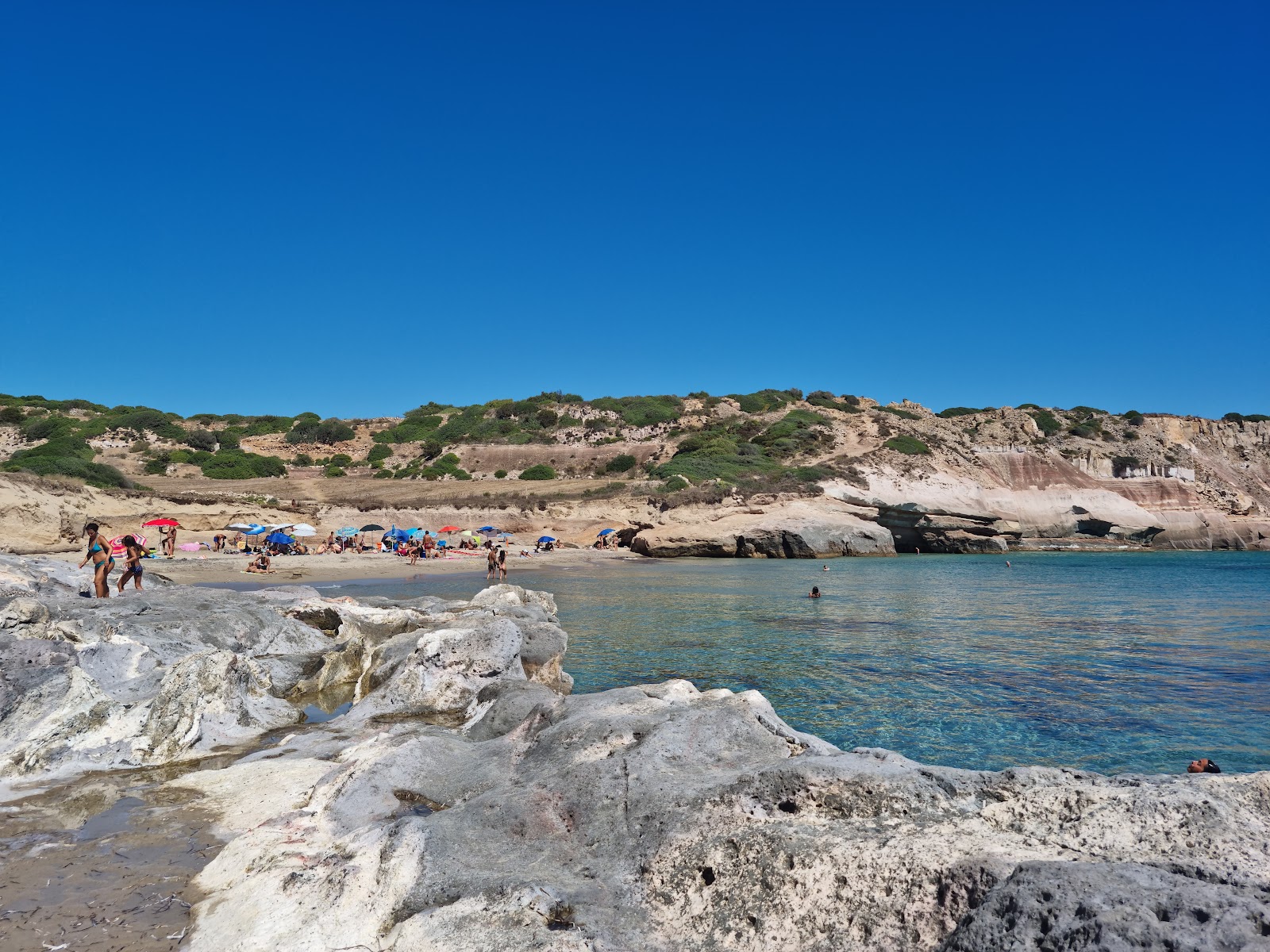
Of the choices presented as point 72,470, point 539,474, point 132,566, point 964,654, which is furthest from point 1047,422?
point 72,470

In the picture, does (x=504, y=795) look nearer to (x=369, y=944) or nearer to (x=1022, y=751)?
(x=369, y=944)

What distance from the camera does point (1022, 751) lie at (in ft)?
26.0

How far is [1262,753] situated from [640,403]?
70.3 m

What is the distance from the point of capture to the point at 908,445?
49.2 meters

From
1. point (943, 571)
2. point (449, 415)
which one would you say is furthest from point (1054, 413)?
point (449, 415)

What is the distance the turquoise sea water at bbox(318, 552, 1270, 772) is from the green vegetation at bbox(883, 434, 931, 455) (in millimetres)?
20743

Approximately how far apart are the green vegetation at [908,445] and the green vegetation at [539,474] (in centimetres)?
2324

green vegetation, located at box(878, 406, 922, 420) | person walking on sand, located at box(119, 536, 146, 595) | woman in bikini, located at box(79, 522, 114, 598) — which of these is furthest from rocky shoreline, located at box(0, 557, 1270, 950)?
green vegetation, located at box(878, 406, 922, 420)

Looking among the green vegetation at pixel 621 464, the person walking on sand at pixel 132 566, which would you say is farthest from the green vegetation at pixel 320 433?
the person walking on sand at pixel 132 566

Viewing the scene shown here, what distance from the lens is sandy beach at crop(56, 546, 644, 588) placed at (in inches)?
939

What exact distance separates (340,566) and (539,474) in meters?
27.3

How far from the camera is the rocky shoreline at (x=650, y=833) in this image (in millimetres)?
2785

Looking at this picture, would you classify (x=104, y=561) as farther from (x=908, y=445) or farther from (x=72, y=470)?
(x=908, y=445)

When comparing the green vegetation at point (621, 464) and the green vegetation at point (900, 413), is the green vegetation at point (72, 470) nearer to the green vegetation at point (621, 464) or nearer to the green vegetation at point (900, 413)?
the green vegetation at point (621, 464)
